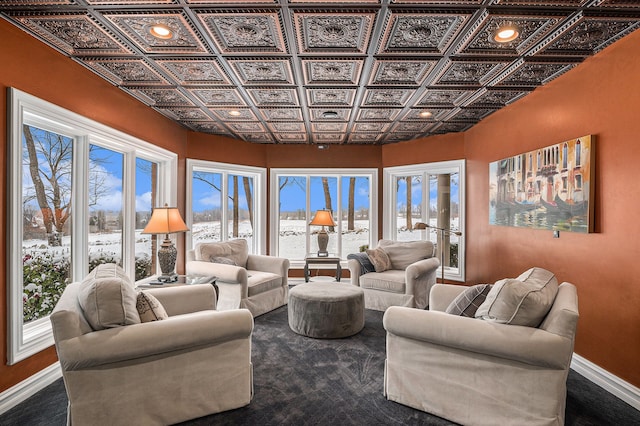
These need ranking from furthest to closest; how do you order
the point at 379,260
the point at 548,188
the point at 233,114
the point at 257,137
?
the point at 257,137 → the point at 379,260 → the point at 233,114 → the point at 548,188

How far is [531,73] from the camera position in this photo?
3062 millimetres

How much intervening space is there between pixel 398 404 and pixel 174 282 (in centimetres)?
238

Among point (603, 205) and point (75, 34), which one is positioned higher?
point (75, 34)

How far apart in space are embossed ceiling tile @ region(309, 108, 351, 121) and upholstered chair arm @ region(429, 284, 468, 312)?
8.19 ft

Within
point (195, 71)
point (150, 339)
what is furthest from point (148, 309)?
point (195, 71)

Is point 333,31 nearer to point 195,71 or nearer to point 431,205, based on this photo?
point 195,71

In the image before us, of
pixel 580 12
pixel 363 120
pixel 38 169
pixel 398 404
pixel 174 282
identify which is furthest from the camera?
pixel 363 120

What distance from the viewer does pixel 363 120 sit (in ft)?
15.2

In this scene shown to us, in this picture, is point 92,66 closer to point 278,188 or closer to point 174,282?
point 174,282

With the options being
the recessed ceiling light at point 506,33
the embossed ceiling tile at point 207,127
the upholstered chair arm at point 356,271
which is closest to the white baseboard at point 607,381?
the upholstered chair arm at point 356,271

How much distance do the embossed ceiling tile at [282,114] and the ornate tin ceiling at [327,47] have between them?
0.40 feet

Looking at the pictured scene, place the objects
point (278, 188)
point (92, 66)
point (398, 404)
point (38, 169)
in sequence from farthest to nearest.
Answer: point (278, 188), point (92, 66), point (38, 169), point (398, 404)

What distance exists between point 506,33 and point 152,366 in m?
3.28

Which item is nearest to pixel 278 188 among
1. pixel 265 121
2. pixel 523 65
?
pixel 265 121
